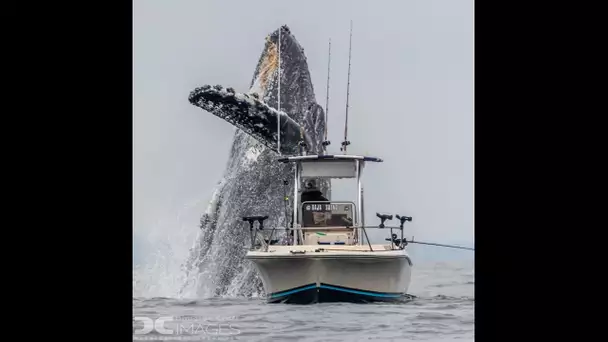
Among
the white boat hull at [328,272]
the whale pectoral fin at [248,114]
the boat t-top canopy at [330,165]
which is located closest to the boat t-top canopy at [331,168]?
the boat t-top canopy at [330,165]

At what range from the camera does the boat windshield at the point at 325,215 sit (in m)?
15.8

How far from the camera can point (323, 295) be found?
1369 cm

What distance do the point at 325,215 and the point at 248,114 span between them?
3.01 metres

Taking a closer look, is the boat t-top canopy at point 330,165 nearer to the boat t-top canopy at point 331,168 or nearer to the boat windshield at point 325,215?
the boat t-top canopy at point 331,168

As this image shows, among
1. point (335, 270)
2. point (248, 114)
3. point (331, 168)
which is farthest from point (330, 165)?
point (248, 114)

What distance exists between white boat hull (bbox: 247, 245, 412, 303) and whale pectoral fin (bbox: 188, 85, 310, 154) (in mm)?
4477

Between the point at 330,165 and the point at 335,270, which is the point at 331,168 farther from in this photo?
the point at 335,270
